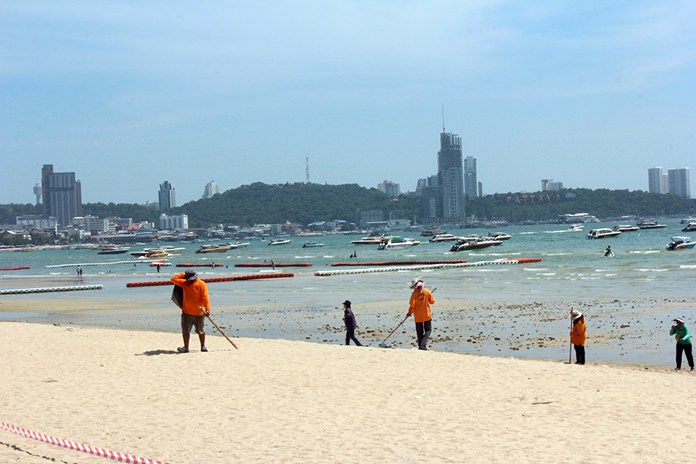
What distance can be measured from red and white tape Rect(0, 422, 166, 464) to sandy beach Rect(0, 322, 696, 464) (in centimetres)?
13

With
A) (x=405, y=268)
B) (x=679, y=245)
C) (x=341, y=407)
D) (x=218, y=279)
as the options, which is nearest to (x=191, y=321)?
(x=341, y=407)

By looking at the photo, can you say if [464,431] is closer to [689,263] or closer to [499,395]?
[499,395]

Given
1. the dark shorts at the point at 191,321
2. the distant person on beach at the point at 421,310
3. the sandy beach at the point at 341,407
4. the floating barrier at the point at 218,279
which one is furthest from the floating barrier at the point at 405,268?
the sandy beach at the point at 341,407

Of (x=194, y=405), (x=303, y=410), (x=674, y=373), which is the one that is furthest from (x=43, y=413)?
(x=674, y=373)

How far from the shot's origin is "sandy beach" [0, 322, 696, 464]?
926 centimetres

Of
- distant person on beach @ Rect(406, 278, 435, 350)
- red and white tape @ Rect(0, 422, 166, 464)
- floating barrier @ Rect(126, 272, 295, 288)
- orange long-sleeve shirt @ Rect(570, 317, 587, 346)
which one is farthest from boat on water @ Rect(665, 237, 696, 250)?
red and white tape @ Rect(0, 422, 166, 464)

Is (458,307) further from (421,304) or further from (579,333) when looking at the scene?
(579,333)

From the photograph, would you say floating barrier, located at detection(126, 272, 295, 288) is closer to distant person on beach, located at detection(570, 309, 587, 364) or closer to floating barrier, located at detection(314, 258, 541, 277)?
floating barrier, located at detection(314, 258, 541, 277)

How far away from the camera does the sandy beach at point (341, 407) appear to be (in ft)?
30.4

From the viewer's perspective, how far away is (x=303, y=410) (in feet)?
37.3

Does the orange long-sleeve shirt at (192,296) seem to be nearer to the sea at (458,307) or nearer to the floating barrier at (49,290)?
the sea at (458,307)

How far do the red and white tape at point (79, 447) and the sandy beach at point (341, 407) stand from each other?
129 millimetres

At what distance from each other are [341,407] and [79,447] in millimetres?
3447

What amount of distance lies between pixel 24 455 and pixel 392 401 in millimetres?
4781
